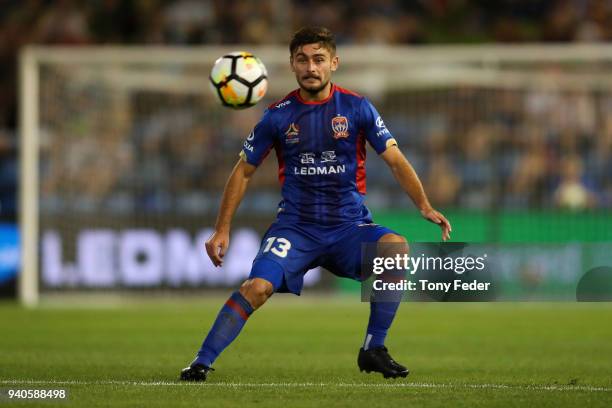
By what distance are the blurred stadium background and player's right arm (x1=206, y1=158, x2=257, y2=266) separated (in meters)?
10.2

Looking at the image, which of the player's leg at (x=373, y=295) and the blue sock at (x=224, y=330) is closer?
the blue sock at (x=224, y=330)

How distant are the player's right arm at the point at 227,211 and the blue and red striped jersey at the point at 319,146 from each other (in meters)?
0.09

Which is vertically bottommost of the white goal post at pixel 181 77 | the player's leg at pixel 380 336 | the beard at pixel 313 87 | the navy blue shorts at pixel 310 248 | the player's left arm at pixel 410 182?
the player's leg at pixel 380 336

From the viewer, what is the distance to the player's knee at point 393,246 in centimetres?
758

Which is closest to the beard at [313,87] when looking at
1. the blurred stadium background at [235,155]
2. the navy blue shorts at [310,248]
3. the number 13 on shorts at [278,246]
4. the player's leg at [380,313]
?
the navy blue shorts at [310,248]

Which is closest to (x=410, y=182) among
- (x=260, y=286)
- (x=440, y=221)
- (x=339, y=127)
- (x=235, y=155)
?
(x=440, y=221)

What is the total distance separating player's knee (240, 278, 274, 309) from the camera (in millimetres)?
7391

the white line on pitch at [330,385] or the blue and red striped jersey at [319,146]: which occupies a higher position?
the blue and red striped jersey at [319,146]

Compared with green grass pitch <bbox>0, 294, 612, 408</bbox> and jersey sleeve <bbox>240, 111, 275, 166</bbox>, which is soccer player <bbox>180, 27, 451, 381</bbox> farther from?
green grass pitch <bbox>0, 294, 612, 408</bbox>

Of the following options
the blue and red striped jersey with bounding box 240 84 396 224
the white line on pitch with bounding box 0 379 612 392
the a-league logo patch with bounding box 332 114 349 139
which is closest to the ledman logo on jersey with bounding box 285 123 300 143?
the blue and red striped jersey with bounding box 240 84 396 224

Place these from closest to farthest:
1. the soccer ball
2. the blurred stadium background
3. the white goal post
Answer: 1. the soccer ball
2. the white goal post
3. the blurred stadium background

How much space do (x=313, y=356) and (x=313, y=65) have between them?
3208 mm

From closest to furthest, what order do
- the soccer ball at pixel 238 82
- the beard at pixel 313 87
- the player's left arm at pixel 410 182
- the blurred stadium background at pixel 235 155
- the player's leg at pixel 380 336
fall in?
the player's left arm at pixel 410 182 → the beard at pixel 313 87 → the player's leg at pixel 380 336 → the soccer ball at pixel 238 82 → the blurred stadium background at pixel 235 155

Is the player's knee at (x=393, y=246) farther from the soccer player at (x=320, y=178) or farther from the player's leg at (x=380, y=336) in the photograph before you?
the player's leg at (x=380, y=336)
